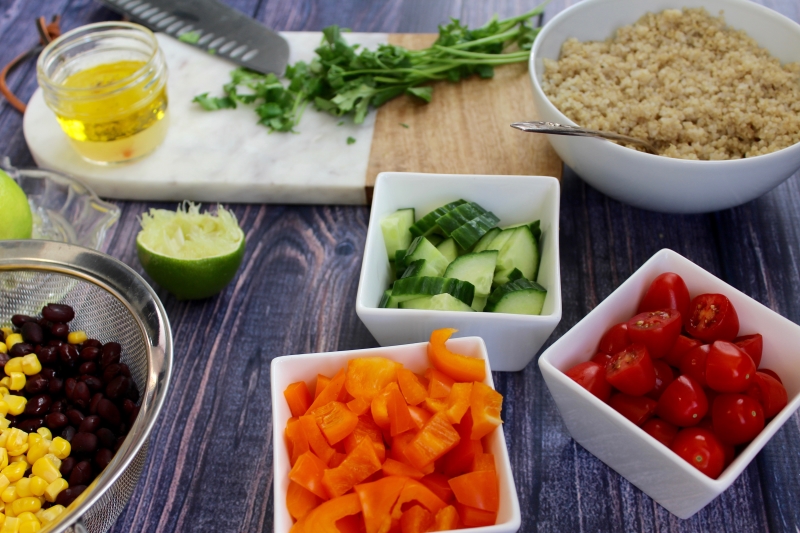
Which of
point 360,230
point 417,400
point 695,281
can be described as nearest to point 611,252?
point 695,281

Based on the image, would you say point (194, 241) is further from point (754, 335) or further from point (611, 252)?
point (754, 335)

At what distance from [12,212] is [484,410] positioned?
1.34m

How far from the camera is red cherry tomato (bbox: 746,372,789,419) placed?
1.29 m

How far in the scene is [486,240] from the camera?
173 cm

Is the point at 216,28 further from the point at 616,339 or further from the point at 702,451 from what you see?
the point at 702,451

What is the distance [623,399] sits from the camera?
134 centimetres

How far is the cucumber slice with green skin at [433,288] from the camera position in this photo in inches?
59.2

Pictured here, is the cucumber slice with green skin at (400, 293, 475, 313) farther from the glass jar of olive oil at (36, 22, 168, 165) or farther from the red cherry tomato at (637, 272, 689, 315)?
the glass jar of olive oil at (36, 22, 168, 165)

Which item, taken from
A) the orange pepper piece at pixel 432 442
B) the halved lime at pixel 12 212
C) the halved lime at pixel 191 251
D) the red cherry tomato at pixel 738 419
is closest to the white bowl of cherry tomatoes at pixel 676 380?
the red cherry tomato at pixel 738 419

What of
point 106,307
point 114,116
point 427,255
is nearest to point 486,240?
point 427,255

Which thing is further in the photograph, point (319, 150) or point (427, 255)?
point (319, 150)

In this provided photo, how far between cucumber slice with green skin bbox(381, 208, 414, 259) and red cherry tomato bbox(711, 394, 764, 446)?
824 millimetres

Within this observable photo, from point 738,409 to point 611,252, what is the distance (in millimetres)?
757

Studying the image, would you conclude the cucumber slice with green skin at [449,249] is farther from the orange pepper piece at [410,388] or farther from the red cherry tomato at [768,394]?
the red cherry tomato at [768,394]
